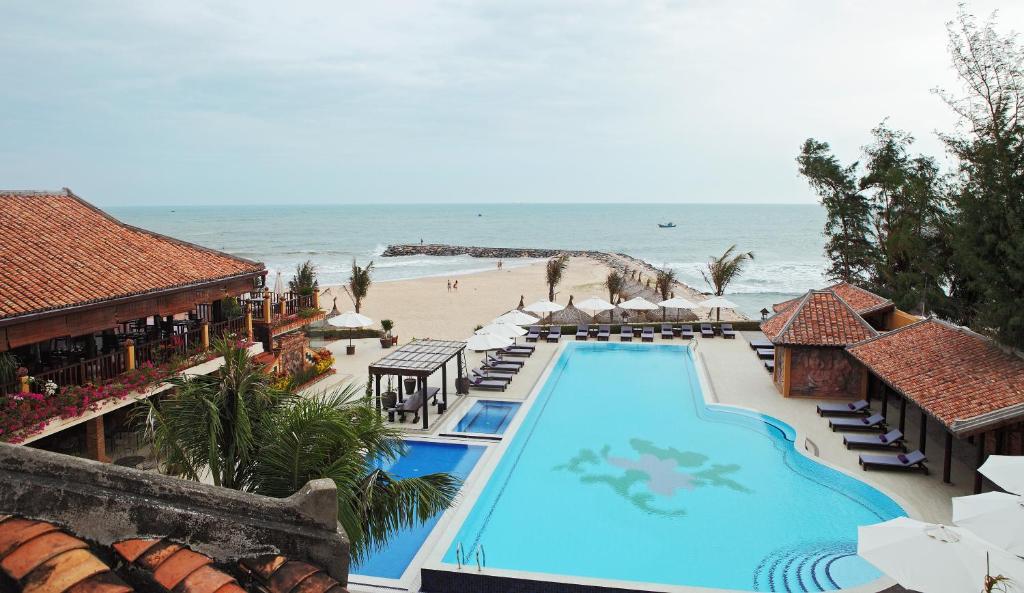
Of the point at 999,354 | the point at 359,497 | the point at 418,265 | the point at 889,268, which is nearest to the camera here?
the point at 359,497

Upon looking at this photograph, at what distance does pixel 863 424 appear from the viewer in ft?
54.2

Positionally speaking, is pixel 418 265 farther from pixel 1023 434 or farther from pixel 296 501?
pixel 296 501

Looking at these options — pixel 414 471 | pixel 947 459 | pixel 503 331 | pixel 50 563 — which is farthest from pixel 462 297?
pixel 50 563

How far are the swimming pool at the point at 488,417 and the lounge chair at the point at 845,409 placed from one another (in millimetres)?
8251

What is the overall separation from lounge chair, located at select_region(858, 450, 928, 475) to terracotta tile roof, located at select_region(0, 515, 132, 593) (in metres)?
14.4

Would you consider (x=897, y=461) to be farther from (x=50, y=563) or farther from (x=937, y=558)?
(x=50, y=563)

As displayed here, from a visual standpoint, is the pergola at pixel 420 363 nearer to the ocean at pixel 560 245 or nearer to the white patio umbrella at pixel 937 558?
the white patio umbrella at pixel 937 558

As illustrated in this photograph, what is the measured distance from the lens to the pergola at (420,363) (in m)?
17.0

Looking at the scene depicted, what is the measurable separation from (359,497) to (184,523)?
2.70 meters

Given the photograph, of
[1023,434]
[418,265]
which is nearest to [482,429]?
[1023,434]

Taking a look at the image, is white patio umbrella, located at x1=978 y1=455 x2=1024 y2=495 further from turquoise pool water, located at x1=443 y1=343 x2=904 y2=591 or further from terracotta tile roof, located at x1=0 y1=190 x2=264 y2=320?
terracotta tile roof, located at x1=0 y1=190 x2=264 y2=320

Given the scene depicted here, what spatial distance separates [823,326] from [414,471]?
41.2 feet

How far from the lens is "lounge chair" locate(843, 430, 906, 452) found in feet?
49.4

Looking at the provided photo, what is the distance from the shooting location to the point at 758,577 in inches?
414
